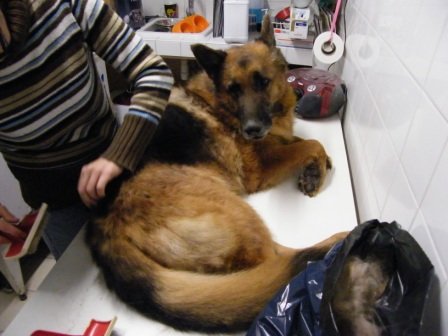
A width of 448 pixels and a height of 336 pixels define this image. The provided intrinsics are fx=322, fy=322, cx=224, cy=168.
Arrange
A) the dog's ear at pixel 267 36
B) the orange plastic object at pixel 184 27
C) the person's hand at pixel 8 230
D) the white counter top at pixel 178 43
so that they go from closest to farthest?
the person's hand at pixel 8 230
the dog's ear at pixel 267 36
the white counter top at pixel 178 43
the orange plastic object at pixel 184 27

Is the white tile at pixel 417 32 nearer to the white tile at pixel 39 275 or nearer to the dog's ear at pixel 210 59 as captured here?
the dog's ear at pixel 210 59

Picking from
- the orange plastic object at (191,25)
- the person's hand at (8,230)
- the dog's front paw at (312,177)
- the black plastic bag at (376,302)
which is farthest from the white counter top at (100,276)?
the orange plastic object at (191,25)

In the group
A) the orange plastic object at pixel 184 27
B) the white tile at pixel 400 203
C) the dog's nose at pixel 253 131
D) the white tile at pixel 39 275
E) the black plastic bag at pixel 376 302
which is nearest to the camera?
the black plastic bag at pixel 376 302

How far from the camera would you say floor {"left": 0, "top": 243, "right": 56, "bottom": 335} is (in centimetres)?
165

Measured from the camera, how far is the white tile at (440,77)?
1.68ft

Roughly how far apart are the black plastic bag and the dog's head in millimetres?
707

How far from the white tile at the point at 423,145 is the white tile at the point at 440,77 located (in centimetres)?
2

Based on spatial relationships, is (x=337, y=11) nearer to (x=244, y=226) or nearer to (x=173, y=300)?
(x=244, y=226)

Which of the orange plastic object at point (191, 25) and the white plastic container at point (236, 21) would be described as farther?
the orange plastic object at point (191, 25)

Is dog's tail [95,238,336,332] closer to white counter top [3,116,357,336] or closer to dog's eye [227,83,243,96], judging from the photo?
white counter top [3,116,357,336]

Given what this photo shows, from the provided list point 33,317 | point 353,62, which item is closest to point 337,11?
point 353,62

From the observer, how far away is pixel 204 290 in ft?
2.42

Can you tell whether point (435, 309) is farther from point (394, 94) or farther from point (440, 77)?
point (394, 94)

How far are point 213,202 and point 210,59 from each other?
622mm
